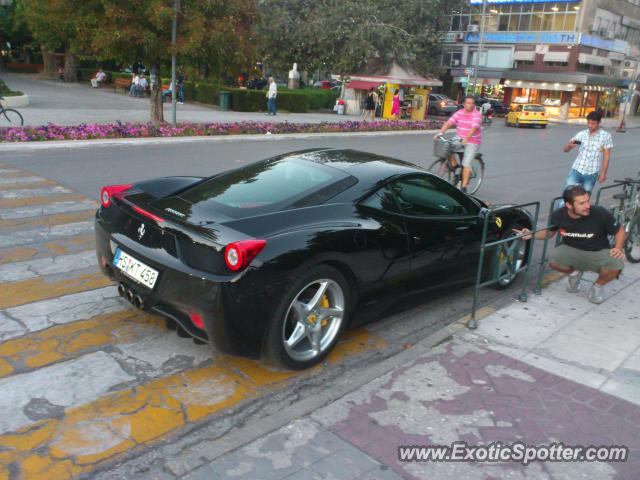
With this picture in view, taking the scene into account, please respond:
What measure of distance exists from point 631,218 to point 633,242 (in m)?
0.32

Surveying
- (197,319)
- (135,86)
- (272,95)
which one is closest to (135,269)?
(197,319)

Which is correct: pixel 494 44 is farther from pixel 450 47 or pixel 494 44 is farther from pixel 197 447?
pixel 197 447

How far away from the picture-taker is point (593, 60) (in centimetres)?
5150

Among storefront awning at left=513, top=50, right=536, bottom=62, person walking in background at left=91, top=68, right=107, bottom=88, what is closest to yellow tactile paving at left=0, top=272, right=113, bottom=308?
person walking in background at left=91, top=68, right=107, bottom=88

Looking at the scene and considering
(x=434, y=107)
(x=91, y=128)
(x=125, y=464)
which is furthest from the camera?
(x=434, y=107)

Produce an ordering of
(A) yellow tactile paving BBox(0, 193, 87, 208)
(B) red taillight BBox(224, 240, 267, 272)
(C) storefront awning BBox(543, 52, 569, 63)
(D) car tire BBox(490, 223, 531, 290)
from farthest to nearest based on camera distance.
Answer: (C) storefront awning BBox(543, 52, 569, 63), (A) yellow tactile paving BBox(0, 193, 87, 208), (D) car tire BBox(490, 223, 531, 290), (B) red taillight BBox(224, 240, 267, 272)

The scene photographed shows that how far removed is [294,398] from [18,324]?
2.29 m

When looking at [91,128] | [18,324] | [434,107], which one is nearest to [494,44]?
[434,107]

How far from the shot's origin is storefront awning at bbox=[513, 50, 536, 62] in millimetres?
52881

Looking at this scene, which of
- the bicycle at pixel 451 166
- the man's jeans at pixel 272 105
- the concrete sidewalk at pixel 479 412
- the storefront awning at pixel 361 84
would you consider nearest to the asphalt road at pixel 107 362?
the concrete sidewalk at pixel 479 412

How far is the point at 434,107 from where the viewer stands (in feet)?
132

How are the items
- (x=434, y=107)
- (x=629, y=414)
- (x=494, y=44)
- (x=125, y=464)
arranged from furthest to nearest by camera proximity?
(x=494, y=44) → (x=434, y=107) → (x=629, y=414) → (x=125, y=464)

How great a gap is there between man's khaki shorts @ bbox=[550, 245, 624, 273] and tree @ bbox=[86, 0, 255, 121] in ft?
44.1

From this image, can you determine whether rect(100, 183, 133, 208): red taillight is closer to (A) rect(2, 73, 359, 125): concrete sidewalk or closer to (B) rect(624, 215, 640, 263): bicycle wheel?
(B) rect(624, 215, 640, 263): bicycle wheel
